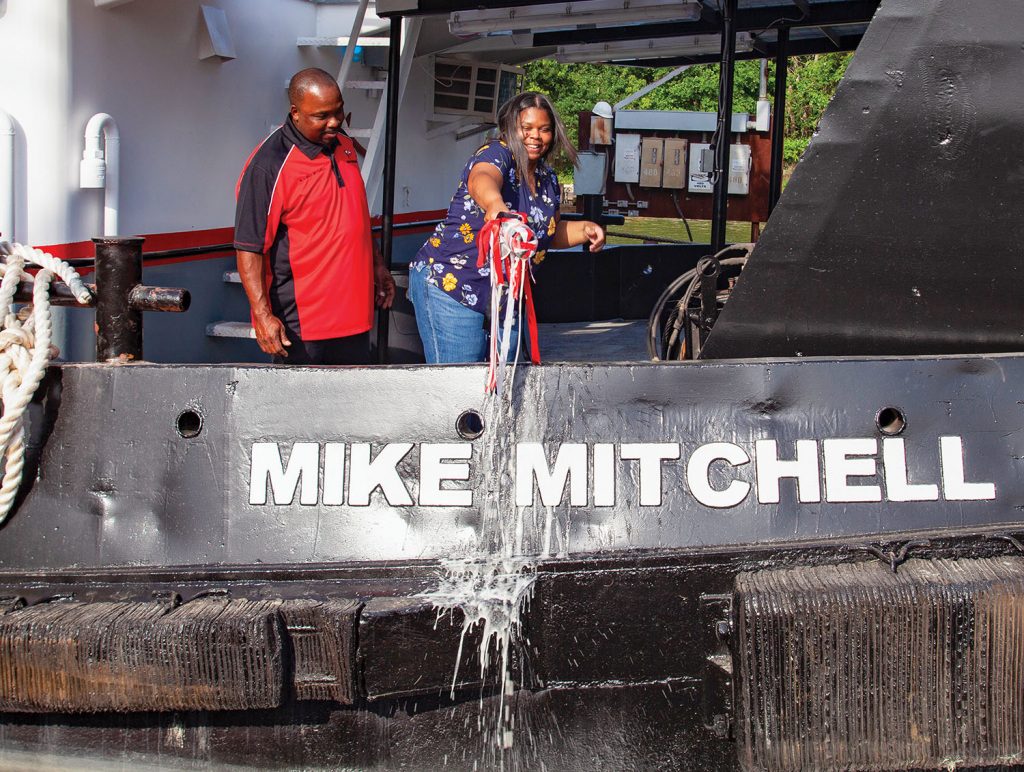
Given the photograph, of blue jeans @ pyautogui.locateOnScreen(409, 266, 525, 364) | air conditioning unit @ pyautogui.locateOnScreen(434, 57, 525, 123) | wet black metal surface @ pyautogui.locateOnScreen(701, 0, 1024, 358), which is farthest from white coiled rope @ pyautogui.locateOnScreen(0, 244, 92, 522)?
air conditioning unit @ pyautogui.locateOnScreen(434, 57, 525, 123)

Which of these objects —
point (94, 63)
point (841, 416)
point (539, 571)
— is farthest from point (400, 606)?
point (94, 63)

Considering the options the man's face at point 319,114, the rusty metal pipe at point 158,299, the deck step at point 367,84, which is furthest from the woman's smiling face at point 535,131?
the deck step at point 367,84

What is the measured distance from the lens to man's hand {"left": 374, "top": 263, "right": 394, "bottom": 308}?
4.20 meters

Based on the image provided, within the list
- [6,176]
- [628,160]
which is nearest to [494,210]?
[6,176]

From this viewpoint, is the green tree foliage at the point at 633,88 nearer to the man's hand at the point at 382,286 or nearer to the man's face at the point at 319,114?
the man's hand at the point at 382,286

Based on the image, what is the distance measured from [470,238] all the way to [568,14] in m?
2.21

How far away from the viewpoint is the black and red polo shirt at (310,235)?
3674 millimetres

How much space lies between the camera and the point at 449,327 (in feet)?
11.7

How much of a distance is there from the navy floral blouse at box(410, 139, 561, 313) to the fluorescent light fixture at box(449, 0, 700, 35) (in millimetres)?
1945

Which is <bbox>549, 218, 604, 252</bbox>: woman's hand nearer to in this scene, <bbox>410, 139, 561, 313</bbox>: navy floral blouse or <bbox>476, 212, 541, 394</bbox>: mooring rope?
<bbox>410, 139, 561, 313</bbox>: navy floral blouse

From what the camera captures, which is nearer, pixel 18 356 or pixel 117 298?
pixel 18 356

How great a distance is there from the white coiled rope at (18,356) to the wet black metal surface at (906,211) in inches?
63.3

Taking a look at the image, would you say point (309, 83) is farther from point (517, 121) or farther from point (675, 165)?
point (675, 165)

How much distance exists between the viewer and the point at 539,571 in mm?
2635
